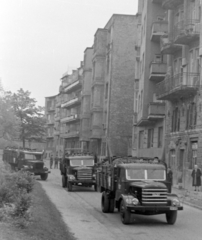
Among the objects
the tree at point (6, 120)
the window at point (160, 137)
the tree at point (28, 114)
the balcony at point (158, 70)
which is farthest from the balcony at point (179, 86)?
the tree at point (28, 114)

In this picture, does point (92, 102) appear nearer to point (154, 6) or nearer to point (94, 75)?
point (94, 75)

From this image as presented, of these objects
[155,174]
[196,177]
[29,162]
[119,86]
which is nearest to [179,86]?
[196,177]

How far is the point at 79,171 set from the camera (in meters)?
30.9

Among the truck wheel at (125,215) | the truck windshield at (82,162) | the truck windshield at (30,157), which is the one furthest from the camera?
the truck windshield at (30,157)

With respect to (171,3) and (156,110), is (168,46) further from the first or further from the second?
(156,110)

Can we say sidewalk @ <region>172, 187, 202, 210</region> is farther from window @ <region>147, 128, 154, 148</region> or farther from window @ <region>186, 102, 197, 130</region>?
window @ <region>147, 128, 154, 148</region>

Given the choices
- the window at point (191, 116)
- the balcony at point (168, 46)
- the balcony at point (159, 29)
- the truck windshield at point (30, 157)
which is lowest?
the truck windshield at point (30, 157)

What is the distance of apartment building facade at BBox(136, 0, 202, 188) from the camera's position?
3362 cm

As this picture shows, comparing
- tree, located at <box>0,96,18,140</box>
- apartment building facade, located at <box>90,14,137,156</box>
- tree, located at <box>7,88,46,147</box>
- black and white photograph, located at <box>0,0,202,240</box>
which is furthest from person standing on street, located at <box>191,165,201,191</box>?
tree, located at <box>7,88,46,147</box>

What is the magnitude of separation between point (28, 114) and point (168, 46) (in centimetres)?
4532

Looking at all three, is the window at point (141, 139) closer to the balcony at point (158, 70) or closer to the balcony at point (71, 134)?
the balcony at point (158, 70)

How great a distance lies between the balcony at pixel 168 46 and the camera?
1467 inches

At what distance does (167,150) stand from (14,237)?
96.5ft

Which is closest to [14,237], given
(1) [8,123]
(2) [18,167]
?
(2) [18,167]
